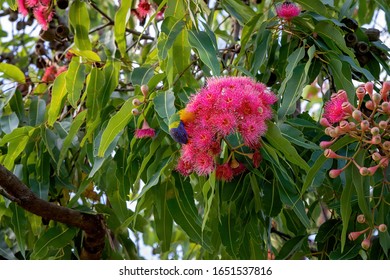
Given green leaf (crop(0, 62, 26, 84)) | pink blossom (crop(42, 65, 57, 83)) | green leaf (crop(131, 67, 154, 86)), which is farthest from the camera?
pink blossom (crop(42, 65, 57, 83))

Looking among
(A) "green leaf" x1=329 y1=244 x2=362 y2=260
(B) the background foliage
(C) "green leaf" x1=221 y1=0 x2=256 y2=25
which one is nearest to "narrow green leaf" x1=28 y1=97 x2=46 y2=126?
(B) the background foliage

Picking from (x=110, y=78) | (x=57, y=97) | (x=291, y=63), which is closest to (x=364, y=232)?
(x=291, y=63)

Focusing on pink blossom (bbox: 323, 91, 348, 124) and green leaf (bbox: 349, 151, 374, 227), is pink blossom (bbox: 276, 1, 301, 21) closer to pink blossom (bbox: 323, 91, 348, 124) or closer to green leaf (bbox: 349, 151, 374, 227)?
pink blossom (bbox: 323, 91, 348, 124)

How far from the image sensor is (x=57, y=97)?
2178mm

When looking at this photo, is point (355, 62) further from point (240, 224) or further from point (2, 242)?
point (2, 242)

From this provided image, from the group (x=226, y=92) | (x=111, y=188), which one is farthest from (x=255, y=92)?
(x=111, y=188)

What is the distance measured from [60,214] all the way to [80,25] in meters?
0.50

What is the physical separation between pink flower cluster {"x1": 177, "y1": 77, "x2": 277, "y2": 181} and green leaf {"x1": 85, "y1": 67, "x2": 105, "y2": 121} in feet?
1.44

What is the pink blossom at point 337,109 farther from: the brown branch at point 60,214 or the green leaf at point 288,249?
the brown branch at point 60,214

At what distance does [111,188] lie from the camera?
2.23 meters

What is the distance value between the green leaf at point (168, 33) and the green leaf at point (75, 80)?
0.87 ft

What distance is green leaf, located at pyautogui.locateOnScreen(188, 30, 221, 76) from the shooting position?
181cm

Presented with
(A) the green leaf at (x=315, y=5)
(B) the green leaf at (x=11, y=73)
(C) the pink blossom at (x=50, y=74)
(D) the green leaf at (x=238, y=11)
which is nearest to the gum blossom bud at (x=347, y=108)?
(A) the green leaf at (x=315, y=5)

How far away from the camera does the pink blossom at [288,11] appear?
199 centimetres
